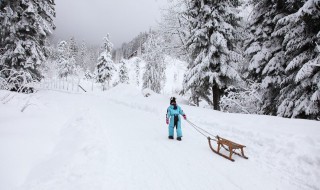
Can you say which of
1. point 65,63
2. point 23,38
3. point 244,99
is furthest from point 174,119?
point 65,63

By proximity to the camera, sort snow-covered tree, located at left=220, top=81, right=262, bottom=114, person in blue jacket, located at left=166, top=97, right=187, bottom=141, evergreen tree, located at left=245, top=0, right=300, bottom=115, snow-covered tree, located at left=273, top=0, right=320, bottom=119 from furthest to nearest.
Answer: snow-covered tree, located at left=220, top=81, right=262, bottom=114, evergreen tree, located at left=245, top=0, right=300, bottom=115, snow-covered tree, located at left=273, top=0, right=320, bottom=119, person in blue jacket, located at left=166, top=97, right=187, bottom=141

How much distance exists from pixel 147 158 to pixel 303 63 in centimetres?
904

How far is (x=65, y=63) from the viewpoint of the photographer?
59.1 metres

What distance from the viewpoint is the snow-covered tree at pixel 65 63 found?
194 feet

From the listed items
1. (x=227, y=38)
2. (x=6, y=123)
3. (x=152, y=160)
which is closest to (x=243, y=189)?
(x=152, y=160)

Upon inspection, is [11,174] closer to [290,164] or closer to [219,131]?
[290,164]

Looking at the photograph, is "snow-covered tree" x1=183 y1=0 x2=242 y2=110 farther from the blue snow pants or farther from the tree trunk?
the blue snow pants

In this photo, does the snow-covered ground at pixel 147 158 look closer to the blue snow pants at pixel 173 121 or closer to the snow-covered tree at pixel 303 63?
the blue snow pants at pixel 173 121

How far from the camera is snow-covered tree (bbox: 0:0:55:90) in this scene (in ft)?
57.5

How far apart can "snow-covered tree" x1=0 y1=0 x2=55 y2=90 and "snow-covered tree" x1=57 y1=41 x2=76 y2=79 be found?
40851mm

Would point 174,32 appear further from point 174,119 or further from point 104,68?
point 104,68

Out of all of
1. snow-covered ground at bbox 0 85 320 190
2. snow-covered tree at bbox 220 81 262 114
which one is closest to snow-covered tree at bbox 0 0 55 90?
snow-covered ground at bbox 0 85 320 190

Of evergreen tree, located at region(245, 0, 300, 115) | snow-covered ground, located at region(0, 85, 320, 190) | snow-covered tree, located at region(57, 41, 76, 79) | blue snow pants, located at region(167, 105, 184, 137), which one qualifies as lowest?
snow-covered ground, located at region(0, 85, 320, 190)

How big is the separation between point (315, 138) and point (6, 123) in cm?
955
